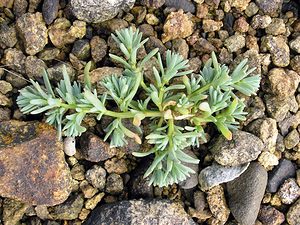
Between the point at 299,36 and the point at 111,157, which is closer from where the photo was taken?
the point at 111,157

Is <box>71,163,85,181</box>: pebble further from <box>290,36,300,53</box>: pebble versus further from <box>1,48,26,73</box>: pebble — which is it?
<box>290,36,300,53</box>: pebble

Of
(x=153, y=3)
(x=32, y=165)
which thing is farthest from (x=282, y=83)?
(x=32, y=165)

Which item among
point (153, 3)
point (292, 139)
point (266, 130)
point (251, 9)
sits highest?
point (153, 3)

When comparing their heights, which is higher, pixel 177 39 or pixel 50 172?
pixel 177 39

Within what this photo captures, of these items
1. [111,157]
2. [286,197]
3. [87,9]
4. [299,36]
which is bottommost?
[286,197]

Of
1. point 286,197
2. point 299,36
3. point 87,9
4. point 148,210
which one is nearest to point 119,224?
point 148,210

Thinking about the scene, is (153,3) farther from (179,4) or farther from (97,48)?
(97,48)

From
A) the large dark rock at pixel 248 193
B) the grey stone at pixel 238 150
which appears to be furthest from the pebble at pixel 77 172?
the large dark rock at pixel 248 193

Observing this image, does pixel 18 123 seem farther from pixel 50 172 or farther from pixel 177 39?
pixel 177 39
